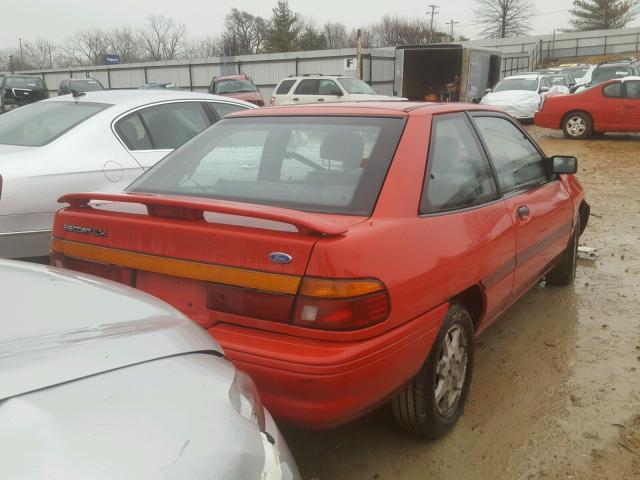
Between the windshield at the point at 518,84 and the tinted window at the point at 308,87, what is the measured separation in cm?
552

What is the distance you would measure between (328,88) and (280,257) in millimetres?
16652

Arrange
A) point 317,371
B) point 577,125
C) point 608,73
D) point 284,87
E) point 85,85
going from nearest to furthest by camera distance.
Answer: point 317,371 → point 577,125 → point 284,87 → point 608,73 → point 85,85

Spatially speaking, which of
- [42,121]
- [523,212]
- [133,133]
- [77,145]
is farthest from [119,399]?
[42,121]

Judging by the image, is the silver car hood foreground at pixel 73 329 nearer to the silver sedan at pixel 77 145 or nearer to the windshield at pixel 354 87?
the silver sedan at pixel 77 145

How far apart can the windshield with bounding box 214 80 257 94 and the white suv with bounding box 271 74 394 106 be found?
194 centimetres

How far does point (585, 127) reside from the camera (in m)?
14.2

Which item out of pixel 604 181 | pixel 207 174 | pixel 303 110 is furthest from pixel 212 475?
pixel 604 181

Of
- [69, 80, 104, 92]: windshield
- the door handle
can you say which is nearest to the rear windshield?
the door handle

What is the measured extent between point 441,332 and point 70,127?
10.7 feet

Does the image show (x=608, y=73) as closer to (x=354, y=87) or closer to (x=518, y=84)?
(x=518, y=84)

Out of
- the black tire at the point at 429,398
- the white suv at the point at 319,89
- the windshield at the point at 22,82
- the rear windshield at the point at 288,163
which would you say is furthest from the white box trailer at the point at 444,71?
the black tire at the point at 429,398

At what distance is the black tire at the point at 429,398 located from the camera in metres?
2.59

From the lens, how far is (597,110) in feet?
46.0

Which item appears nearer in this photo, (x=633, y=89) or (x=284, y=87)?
(x=633, y=89)
